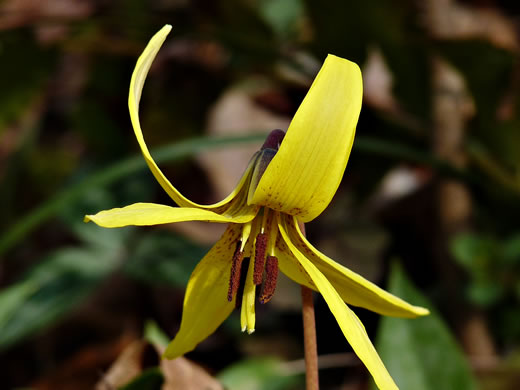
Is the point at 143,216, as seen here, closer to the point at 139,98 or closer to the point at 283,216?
the point at 139,98

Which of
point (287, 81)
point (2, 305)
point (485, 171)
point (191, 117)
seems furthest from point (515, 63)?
point (2, 305)

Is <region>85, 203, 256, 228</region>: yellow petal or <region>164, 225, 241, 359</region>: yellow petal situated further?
<region>164, 225, 241, 359</region>: yellow petal

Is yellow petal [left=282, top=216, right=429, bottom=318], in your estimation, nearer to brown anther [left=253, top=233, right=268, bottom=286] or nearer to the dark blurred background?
brown anther [left=253, top=233, right=268, bottom=286]

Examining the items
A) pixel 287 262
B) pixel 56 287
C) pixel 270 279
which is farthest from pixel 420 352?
pixel 56 287

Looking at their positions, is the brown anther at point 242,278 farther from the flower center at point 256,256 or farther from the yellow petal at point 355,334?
the yellow petal at point 355,334

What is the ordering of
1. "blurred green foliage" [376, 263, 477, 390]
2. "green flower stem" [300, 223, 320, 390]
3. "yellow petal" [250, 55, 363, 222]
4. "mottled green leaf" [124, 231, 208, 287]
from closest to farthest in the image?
"yellow petal" [250, 55, 363, 222] < "green flower stem" [300, 223, 320, 390] < "blurred green foliage" [376, 263, 477, 390] < "mottled green leaf" [124, 231, 208, 287]

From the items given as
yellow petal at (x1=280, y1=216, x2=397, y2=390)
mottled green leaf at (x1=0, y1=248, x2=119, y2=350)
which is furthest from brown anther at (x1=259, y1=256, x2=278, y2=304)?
mottled green leaf at (x1=0, y1=248, x2=119, y2=350)

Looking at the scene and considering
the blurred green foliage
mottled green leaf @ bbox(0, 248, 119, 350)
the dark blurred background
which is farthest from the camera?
mottled green leaf @ bbox(0, 248, 119, 350)

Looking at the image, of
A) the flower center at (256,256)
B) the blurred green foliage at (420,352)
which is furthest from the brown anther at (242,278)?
the blurred green foliage at (420,352)
